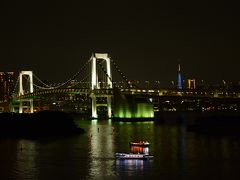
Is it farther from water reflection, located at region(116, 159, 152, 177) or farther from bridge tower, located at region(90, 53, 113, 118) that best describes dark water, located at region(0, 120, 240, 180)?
bridge tower, located at region(90, 53, 113, 118)

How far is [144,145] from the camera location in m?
26.1

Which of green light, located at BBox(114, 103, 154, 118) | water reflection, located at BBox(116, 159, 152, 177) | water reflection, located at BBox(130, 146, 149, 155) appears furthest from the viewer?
green light, located at BBox(114, 103, 154, 118)

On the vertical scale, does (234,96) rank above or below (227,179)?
above

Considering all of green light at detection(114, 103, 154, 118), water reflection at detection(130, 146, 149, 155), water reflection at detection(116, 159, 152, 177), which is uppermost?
green light at detection(114, 103, 154, 118)

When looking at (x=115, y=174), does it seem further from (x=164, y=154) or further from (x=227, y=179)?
(x=164, y=154)

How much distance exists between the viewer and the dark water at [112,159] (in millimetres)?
19031

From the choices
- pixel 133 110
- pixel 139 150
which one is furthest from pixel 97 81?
pixel 139 150

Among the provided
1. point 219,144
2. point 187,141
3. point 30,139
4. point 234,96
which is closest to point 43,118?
point 30,139

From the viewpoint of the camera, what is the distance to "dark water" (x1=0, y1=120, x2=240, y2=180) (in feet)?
62.4

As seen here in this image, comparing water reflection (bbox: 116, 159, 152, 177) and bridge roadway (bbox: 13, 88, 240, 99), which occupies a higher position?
bridge roadway (bbox: 13, 88, 240, 99)

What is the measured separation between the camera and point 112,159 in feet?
75.2

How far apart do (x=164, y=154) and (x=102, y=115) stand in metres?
41.3

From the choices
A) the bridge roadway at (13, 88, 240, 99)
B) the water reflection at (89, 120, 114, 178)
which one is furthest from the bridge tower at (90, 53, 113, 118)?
the water reflection at (89, 120, 114, 178)

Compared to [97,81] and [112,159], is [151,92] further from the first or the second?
[112,159]
